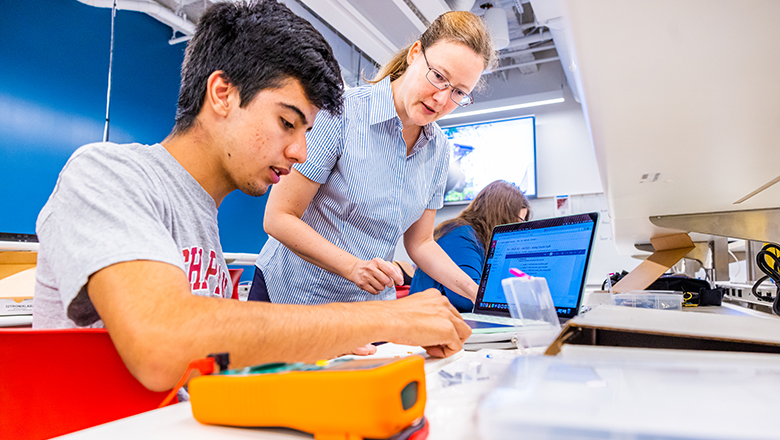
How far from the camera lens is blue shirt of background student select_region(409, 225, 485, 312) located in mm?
1745

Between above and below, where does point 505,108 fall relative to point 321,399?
above

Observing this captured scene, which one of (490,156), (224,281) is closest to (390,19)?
(490,156)

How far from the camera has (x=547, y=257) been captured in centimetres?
113

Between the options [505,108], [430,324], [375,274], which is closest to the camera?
[430,324]

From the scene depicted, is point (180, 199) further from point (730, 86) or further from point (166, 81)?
point (166, 81)

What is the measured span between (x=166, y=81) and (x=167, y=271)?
3859 millimetres

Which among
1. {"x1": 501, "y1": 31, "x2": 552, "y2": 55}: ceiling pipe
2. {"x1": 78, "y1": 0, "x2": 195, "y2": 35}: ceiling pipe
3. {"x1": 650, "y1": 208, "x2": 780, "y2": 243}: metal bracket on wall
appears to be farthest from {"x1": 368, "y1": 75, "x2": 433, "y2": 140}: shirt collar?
{"x1": 501, "y1": 31, "x2": 552, "y2": 55}: ceiling pipe

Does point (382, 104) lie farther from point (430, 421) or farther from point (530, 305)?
→ point (430, 421)

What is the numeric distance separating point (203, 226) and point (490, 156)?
193 inches

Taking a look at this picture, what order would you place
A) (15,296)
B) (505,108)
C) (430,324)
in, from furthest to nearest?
A: (505,108) → (15,296) → (430,324)

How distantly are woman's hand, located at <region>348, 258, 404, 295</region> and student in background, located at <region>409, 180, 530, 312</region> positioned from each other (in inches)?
31.2

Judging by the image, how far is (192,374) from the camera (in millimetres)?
494

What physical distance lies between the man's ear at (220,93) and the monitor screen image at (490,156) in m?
4.47

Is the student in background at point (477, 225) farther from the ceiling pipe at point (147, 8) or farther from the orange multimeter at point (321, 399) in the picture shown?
the ceiling pipe at point (147, 8)
